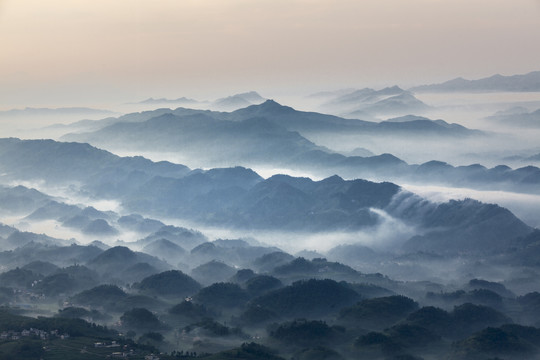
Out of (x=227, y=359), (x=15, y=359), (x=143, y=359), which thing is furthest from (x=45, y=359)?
(x=227, y=359)

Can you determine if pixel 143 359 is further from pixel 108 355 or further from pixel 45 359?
pixel 45 359

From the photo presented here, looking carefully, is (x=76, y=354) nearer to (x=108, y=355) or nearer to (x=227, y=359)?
(x=108, y=355)

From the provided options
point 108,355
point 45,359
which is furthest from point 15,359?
point 108,355

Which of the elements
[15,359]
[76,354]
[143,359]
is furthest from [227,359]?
[15,359]

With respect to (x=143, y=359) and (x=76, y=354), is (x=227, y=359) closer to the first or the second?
(x=143, y=359)

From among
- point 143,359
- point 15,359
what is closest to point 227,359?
point 143,359

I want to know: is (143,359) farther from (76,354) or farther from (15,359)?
(15,359)
